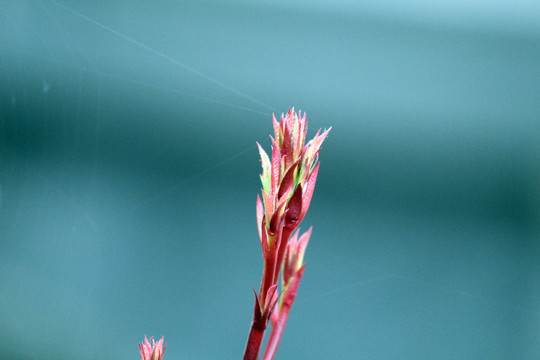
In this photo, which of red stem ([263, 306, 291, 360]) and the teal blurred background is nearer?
red stem ([263, 306, 291, 360])

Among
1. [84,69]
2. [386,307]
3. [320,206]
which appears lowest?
[386,307]

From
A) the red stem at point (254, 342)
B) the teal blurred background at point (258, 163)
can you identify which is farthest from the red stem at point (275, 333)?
the teal blurred background at point (258, 163)

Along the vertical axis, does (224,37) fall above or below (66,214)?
above

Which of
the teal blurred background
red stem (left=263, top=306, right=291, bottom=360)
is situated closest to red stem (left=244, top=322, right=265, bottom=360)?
red stem (left=263, top=306, right=291, bottom=360)

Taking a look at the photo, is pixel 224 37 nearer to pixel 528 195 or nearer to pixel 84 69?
pixel 84 69

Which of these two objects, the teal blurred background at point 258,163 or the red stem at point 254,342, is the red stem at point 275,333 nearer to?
the red stem at point 254,342

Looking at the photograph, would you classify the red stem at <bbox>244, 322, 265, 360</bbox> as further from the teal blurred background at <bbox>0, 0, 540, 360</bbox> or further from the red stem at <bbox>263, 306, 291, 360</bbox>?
the teal blurred background at <bbox>0, 0, 540, 360</bbox>

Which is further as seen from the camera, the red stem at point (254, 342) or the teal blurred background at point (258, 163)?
the teal blurred background at point (258, 163)

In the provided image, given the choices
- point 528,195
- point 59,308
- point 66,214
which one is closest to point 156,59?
point 66,214

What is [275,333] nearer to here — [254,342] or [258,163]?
[254,342]

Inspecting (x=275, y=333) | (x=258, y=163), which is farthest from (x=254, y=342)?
(x=258, y=163)
